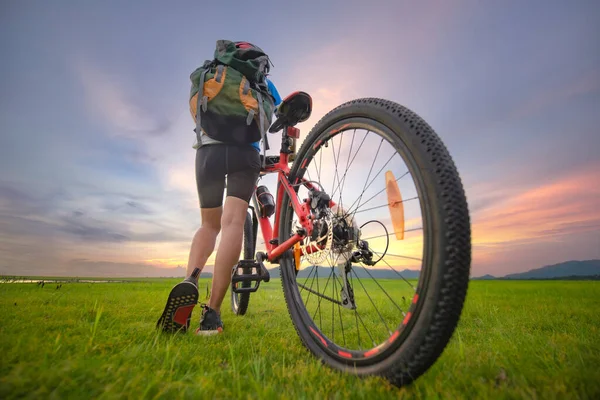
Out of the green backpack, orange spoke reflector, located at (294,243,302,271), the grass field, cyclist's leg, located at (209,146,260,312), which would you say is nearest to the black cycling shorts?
cyclist's leg, located at (209,146,260,312)

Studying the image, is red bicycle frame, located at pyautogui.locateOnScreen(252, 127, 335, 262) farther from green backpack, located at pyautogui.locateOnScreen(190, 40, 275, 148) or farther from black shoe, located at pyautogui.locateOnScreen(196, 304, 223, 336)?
black shoe, located at pyautogui.locateOnScreen(196, 304, 223, 336)

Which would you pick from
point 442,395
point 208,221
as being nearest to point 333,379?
point 442,395

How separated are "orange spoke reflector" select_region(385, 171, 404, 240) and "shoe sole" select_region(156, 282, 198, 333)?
168cm

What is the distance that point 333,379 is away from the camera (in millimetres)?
1404

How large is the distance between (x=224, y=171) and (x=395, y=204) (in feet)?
5.42

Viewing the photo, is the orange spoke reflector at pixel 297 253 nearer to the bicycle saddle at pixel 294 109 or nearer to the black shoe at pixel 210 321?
the black shoe at pixel 210 321

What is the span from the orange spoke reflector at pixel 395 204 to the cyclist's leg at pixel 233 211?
4.60 ft

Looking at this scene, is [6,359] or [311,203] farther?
[311,203]

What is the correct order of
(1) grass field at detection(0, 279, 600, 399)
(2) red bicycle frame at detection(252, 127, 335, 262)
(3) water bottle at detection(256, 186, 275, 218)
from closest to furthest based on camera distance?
(1) grass field at detection(0, 279, 600, 399) → (2) red bicycle frame at detection(252, 127, 335, 262) → (3) water bottle at detection(256, 186, 275, 218)

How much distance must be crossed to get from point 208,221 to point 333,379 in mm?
1902

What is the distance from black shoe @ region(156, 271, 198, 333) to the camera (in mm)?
2307

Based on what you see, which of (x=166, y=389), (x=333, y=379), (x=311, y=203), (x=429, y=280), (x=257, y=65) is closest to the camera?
(x=166, y=389)

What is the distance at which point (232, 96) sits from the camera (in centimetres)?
243

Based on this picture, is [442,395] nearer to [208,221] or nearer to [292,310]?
[292,310]
